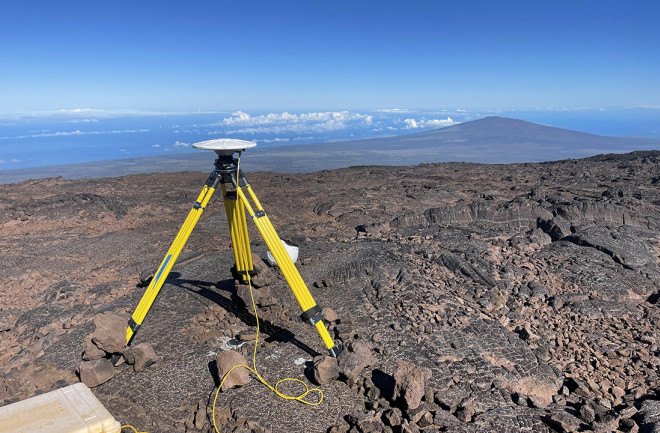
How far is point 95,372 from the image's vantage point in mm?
4707

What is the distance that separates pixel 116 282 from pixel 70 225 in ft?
19.9

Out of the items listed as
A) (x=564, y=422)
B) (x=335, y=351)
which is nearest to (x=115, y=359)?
(x=335, y=351)

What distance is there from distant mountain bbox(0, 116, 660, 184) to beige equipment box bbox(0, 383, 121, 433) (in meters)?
85.2

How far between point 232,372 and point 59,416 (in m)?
1.98

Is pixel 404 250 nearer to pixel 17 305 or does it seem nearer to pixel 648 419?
pixel 648 419

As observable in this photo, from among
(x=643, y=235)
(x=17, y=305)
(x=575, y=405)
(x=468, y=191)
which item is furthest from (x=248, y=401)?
(x=468, y=191)

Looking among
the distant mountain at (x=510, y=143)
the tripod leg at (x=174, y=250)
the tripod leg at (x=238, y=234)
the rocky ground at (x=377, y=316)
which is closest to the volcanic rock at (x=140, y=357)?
the rocky ground at (x=377, y=316)

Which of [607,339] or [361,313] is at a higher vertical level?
[361,313]

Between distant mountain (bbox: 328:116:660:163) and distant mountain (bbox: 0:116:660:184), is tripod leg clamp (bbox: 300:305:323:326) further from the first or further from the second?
distant mountain (bbox: 328:116:660:163)

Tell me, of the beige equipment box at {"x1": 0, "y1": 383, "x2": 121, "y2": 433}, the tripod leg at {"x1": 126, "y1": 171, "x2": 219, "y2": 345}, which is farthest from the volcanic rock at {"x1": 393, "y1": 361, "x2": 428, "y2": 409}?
the tripod leg at {"x1": 126, "y1": 171, "x2": 219, "y2": 345}

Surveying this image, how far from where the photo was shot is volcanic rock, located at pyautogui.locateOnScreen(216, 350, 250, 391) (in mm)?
4598

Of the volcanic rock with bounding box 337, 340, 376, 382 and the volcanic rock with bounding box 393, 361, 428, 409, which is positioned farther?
the volcanic rock with bounding box 337, 340, 376, 382

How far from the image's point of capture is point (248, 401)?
14.7ft

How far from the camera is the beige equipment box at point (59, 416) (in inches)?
108
